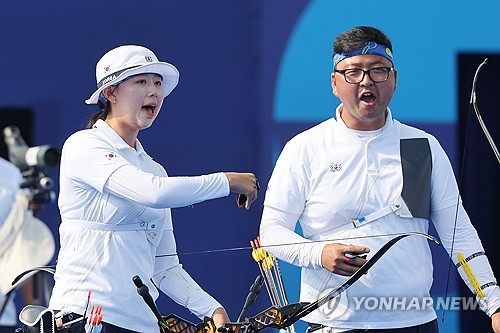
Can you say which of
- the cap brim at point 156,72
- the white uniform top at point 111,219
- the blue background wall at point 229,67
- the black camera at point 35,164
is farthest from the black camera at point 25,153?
the white uniform top at point 111,219

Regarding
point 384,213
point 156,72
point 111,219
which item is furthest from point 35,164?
point 384,213

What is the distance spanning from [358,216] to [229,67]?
1983 mm

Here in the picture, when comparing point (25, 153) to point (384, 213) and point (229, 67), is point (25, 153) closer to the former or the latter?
point (229, 67)

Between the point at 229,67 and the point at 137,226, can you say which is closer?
the point at 137,226

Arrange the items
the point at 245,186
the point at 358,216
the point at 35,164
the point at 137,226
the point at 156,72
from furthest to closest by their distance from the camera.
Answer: the point at 35,164, the point at 358,216, the point at 156,72, the point at 137,226, the point at 245,186

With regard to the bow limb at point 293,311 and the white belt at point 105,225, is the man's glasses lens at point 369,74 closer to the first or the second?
the bow limb at point 293,311

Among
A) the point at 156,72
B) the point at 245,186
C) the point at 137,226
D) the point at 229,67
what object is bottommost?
the point at 137,226

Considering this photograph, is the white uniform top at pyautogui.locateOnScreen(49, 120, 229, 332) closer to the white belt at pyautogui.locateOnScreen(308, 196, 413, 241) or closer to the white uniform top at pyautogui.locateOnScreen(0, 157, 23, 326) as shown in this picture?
the white belt at pyautogui.locateOnScreen(308, 196, 413, 241)

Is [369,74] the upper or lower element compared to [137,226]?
upper

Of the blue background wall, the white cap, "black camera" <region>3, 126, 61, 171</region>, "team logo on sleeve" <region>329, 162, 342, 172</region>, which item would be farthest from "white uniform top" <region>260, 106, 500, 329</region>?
"black camera" <region>3, 126, 61, 171</region>

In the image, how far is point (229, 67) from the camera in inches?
201

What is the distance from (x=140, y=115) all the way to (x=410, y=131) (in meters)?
0.87

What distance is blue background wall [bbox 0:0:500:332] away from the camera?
16.4ft

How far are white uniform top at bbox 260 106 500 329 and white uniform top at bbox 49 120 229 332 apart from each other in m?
0.44
